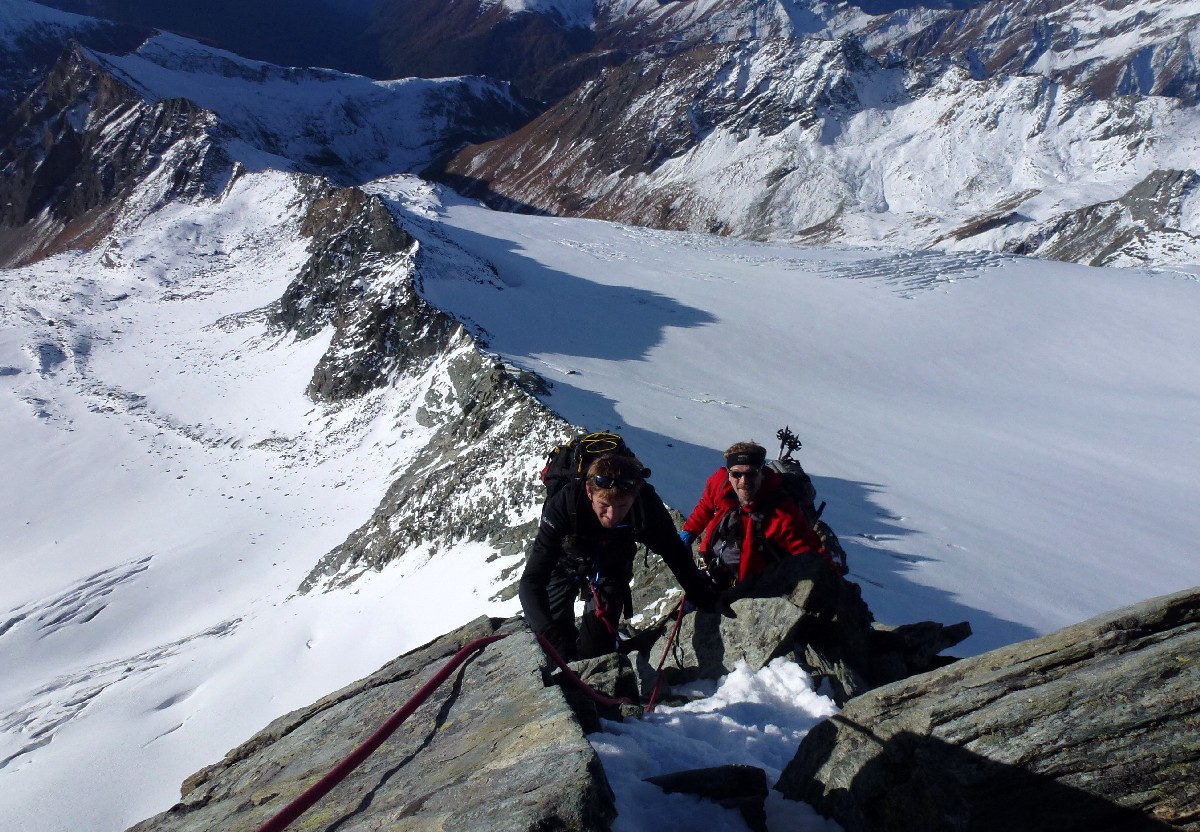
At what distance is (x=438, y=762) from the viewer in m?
3.31

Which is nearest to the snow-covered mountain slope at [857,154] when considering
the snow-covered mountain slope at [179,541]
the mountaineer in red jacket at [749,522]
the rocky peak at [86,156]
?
the rocky peak at [86,156]

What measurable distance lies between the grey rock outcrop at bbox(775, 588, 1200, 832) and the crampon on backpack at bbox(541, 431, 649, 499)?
98.6 inches

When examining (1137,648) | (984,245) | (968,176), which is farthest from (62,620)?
(968,176)

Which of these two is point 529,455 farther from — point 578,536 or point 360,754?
point 360,754

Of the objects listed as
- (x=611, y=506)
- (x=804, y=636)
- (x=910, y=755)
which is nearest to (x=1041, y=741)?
(x=910, y=755)

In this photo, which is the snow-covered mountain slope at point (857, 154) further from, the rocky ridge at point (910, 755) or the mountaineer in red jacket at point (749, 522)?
the rocky ridge at point (910, 755)

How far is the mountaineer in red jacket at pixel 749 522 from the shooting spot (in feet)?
19.3

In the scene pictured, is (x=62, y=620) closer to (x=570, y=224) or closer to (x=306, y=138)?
(x=570, y=224)

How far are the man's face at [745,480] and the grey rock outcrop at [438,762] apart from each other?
2274mm

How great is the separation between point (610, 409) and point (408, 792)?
1631 cm

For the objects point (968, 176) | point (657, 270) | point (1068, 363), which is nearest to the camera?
point (1068, 363)

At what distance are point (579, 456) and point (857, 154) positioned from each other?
351 ft

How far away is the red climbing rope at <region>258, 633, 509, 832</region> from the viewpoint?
310 cm

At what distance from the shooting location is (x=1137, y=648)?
3148 millimetres
